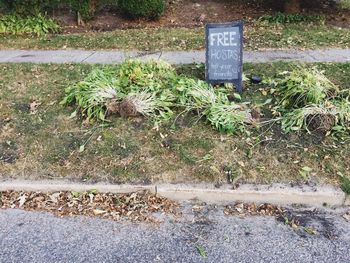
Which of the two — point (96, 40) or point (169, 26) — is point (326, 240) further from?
point (169, 26)

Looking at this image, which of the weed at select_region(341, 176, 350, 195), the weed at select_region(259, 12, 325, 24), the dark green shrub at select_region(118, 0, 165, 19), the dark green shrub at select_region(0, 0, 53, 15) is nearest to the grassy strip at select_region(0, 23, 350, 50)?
the weed at select_region(259, 12, 325, 24)

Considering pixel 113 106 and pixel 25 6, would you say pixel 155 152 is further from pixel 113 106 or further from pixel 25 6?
pixel 25 6

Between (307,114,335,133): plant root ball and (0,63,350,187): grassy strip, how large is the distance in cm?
12

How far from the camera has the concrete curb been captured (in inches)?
147

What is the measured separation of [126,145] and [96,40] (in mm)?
3950

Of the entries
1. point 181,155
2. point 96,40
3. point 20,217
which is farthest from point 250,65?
point 20,217

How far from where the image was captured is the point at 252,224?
351 cm

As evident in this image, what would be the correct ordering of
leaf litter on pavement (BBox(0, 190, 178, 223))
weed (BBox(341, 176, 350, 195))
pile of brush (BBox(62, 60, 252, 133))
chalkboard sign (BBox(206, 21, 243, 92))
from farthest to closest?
chalkboard sign (BBox(206, 21, 243, 92))
pile of brush (BBox(62, 60, 252, 133))
weed (BBox(341, 176, 350, 195))
leaf litter on pavement (BBox(0, 190, 178, 223))

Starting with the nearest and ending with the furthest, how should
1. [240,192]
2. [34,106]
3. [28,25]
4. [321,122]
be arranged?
[240,192] → [321,122] → [34,106] → [28,25]

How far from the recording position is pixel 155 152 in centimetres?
420

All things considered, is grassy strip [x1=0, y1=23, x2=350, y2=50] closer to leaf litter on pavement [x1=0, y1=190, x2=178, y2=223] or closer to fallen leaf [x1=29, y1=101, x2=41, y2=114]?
fallen leaf [x1=29, y1=101, x2=41, y2=114]

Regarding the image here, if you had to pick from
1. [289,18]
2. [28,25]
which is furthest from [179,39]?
[28,25]

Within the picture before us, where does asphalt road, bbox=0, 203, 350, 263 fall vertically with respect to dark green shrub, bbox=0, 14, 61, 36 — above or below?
below

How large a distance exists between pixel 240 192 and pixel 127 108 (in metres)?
1.59
